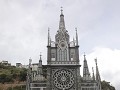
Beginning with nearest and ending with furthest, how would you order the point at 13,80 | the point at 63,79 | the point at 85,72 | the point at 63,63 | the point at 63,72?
the point at 63,79 < the point at 63,72 < the point at 63,63 < the point at 85,72 < the point at 13,80

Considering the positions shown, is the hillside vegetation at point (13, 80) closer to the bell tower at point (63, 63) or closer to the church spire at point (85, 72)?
the bell tower at point (63, 63)

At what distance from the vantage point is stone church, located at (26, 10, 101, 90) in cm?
4194

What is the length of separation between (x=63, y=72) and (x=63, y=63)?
170cm

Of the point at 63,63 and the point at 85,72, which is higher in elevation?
the point at 63,63

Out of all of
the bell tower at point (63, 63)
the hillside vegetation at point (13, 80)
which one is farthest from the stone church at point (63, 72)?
the hillside vegetation at point (13, 80)

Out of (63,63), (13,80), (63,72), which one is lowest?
(13,80)

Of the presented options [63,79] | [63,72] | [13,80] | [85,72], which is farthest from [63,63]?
[13,80]

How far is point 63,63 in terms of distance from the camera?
43844 millimetres

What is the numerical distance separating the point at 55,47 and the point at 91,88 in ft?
32.6

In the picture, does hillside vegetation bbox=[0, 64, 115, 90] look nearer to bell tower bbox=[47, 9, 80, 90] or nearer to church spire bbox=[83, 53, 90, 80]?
bell tower bbox=[47, 9, 80, 90]

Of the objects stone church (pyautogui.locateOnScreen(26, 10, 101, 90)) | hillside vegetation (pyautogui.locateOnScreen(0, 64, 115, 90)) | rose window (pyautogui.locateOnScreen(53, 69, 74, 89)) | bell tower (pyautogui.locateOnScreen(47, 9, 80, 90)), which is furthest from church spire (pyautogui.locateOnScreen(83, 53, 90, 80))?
hillside vegetation (pyautogui.locateOnScreen(0, 64, 115, 90))

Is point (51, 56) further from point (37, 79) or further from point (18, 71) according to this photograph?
point (18, 71)

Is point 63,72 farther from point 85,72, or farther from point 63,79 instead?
point 85,72

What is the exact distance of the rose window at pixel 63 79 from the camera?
4194cm
